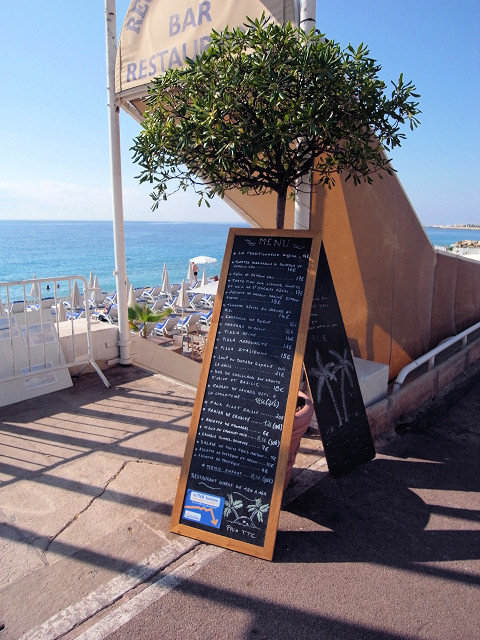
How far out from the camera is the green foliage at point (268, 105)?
9.42 ft

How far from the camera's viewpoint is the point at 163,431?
15.5 ft

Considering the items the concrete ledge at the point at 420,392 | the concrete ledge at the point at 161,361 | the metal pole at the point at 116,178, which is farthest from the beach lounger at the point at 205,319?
the concrete ledge at the point at 420,392

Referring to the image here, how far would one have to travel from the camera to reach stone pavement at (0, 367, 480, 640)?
2496mm

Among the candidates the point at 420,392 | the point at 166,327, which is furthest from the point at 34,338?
the point at 166,327

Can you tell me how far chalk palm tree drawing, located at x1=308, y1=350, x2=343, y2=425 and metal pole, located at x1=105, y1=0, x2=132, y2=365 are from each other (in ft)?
11.5

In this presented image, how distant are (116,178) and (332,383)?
4269 mm

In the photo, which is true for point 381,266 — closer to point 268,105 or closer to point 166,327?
point 268,105

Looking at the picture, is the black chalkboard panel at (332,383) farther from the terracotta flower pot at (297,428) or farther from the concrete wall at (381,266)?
the concrete wall at (381,266)

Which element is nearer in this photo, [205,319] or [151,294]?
[205,319]

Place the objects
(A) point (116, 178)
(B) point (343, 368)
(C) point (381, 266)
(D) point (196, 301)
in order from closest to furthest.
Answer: (B) point (343, 368) → (C) point (381, 266) → (A) point (116, 178) → (D) point (196, 301)

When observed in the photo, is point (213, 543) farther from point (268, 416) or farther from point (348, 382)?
point (348, 382)

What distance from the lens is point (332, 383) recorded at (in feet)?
12.6

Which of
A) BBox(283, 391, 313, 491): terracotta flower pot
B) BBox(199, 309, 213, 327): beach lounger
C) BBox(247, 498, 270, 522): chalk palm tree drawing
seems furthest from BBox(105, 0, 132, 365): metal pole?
BBox(199, 309, 213, 327): beach lounger

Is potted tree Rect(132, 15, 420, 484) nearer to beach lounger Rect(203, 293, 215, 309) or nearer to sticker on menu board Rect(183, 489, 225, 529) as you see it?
sticker on menu board Rect(183, 489, 225, 529)
